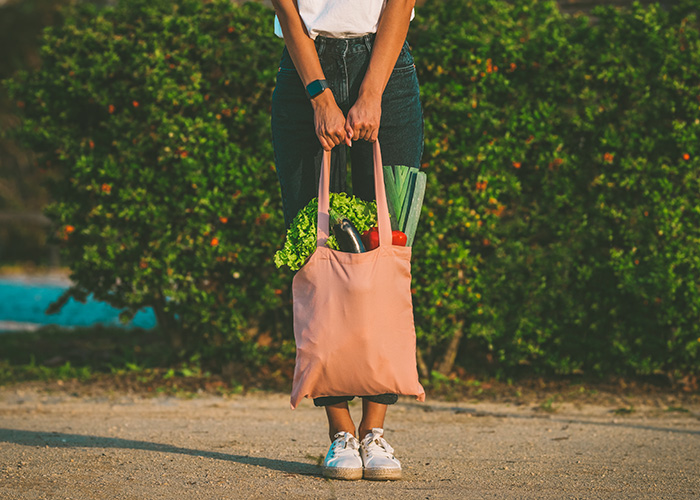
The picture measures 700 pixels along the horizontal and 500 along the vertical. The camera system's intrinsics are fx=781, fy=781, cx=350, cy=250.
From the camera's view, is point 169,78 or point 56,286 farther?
point 56,286

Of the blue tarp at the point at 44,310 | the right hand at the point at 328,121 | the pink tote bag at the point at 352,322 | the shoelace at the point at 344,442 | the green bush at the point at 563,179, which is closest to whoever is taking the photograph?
the pink tote bag at the point at 352,322

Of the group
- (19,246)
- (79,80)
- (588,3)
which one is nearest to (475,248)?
(79,80)

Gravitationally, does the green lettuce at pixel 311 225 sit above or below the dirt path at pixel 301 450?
above

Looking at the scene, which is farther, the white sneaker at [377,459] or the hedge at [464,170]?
the hedge at [464,170]

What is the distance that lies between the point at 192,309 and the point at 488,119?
2088mm

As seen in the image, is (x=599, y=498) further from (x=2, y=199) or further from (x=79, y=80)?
(x=2, y=199)

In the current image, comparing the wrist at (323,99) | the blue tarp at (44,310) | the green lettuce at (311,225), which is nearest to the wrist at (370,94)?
the wrist at (323,99)

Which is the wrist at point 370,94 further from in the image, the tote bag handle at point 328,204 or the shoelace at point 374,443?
the shoelace at point 374,443

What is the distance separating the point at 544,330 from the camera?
15.5 feet

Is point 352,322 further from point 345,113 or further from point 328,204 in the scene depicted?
point 345,113

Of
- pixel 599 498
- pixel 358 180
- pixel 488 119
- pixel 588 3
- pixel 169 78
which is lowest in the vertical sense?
pixel 599 498

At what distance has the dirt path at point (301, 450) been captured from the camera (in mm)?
2812

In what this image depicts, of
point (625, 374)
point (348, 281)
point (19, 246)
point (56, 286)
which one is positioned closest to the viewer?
point (348, 281)

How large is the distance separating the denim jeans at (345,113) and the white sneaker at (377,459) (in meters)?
0.87
